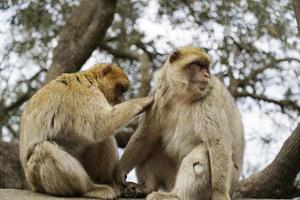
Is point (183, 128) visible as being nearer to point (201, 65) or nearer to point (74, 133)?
point (201, 65)

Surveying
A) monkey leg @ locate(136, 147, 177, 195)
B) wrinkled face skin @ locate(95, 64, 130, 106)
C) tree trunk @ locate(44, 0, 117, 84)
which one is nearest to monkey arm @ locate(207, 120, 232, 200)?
monkey leg @ locate(136, 147, 177, 195)

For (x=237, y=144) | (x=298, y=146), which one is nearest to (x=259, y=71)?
(x=298, y=146)

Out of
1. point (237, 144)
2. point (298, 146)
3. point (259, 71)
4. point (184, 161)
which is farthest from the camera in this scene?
point (259, 71)

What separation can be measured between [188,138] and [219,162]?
398 mm

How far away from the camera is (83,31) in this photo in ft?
33.8

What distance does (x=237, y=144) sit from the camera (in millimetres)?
6297

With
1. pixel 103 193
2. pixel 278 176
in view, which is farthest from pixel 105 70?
pixel 278 176

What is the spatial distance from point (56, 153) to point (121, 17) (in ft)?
19.2

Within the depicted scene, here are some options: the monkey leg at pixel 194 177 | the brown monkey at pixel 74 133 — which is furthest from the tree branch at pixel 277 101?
the monkey leg at pixel 194 177

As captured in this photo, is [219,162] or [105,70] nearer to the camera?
[219,162]

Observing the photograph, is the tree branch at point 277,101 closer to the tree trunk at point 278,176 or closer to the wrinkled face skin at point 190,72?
the tree trunk at point 278,176

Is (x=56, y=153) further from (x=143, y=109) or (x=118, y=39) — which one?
(x=118, y=39)

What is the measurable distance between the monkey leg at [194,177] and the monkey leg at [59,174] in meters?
0.66

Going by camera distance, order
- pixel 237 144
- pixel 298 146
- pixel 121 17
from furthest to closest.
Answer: pixel 121 17, pixel 298 146, pixel 237 144
